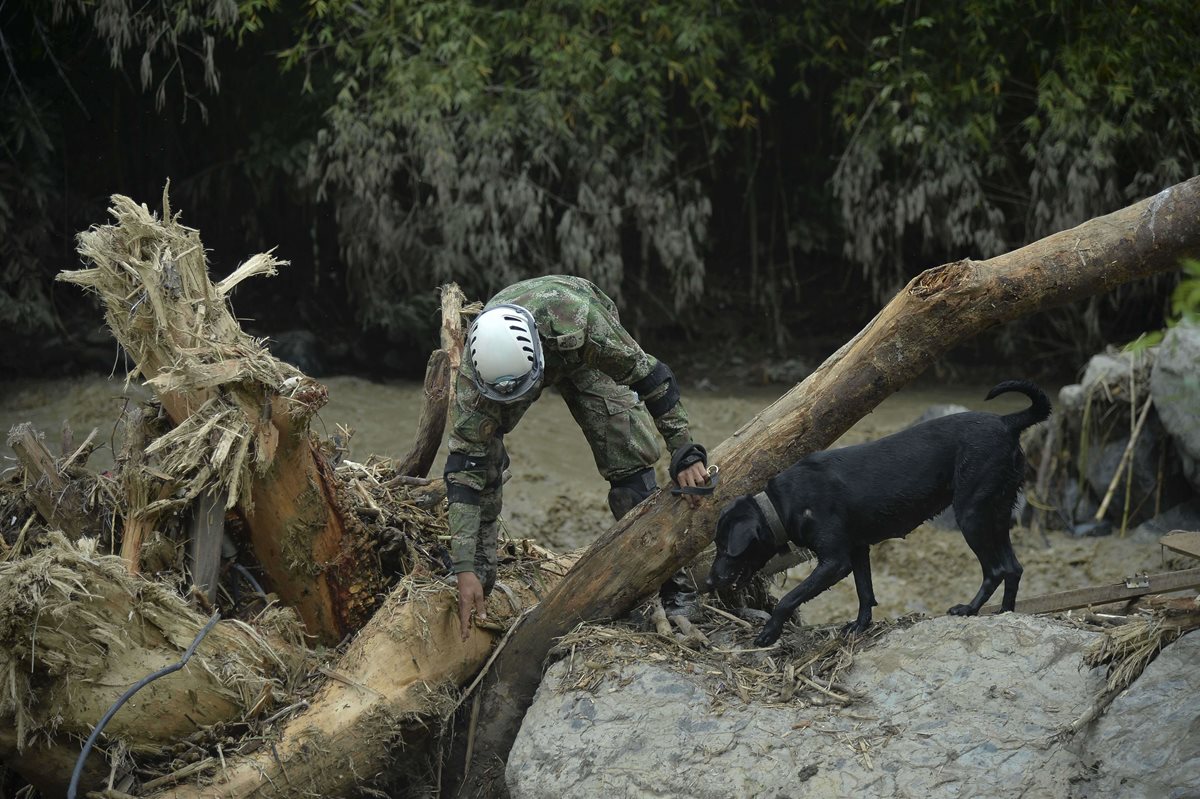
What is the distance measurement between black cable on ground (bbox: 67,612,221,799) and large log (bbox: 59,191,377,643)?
488 mm

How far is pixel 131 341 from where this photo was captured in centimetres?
458

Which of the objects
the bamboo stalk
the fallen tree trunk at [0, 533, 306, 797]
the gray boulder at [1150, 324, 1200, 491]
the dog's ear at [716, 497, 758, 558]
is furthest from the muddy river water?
the dog's ear at [716, 497, 758, 558]

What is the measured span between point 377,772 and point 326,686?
380 mm

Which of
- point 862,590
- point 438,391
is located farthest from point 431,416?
point 862,590

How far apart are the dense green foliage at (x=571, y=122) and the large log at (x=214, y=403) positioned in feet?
16.5

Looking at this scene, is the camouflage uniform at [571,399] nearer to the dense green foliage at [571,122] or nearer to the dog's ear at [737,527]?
the dog's ear at [737,527]

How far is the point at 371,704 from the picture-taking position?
14.2 ft

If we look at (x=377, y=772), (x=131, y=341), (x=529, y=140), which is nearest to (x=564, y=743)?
(x=377, y=772)

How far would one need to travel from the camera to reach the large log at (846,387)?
400cm

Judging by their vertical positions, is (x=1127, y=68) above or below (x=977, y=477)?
above

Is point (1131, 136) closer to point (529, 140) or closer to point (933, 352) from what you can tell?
point (529, 140)

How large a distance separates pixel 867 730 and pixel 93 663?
2.67 meters

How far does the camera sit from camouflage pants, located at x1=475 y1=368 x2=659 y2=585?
15.5ft

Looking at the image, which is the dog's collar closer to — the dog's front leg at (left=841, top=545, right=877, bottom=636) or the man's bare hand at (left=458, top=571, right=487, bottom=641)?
the dog's front leg at (left=841, top=545, right=877, bottom=636)
